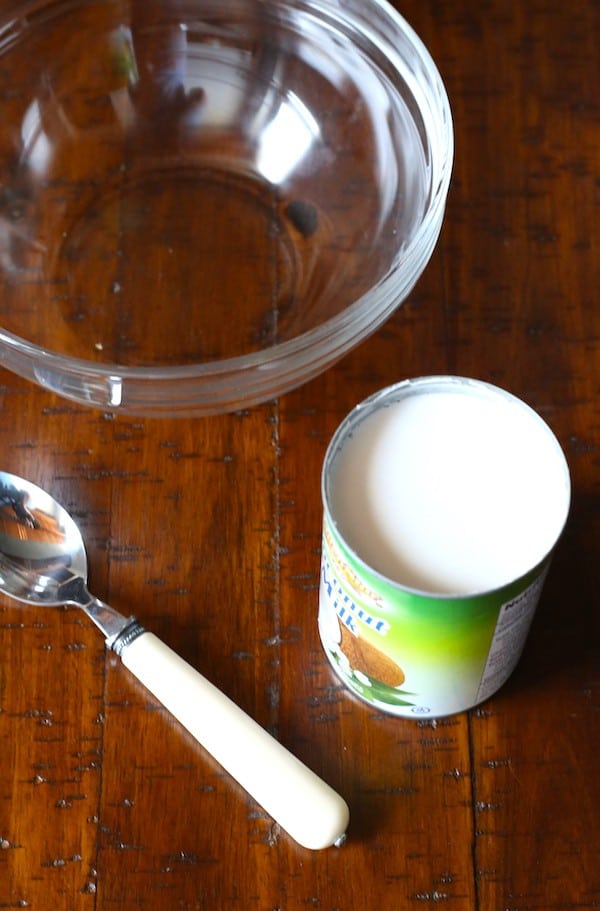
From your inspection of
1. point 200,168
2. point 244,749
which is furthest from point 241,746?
point 200,168

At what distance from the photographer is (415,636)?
0.43 meters

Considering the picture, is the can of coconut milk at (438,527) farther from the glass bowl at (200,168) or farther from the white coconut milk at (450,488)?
the glass bowl at (200,168)

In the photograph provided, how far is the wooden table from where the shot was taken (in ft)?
1.59

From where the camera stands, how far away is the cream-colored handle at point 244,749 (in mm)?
470

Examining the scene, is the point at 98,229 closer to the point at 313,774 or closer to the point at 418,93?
the point at 418,93

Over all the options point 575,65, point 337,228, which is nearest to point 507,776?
point 337,228

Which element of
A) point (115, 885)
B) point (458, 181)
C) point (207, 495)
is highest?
point (458, 181)

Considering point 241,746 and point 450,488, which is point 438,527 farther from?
point 241,746

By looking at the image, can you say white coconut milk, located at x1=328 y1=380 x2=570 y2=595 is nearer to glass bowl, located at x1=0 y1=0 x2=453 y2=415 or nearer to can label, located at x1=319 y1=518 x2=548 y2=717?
can label, located at x1=319 y1=518 x2=548 y2=717

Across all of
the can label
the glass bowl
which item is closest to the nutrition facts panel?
the can label

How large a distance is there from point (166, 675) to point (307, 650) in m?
0.07

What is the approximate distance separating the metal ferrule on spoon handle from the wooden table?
0.02m

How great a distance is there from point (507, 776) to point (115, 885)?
0.60ft

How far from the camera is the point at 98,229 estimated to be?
65 centimetres
